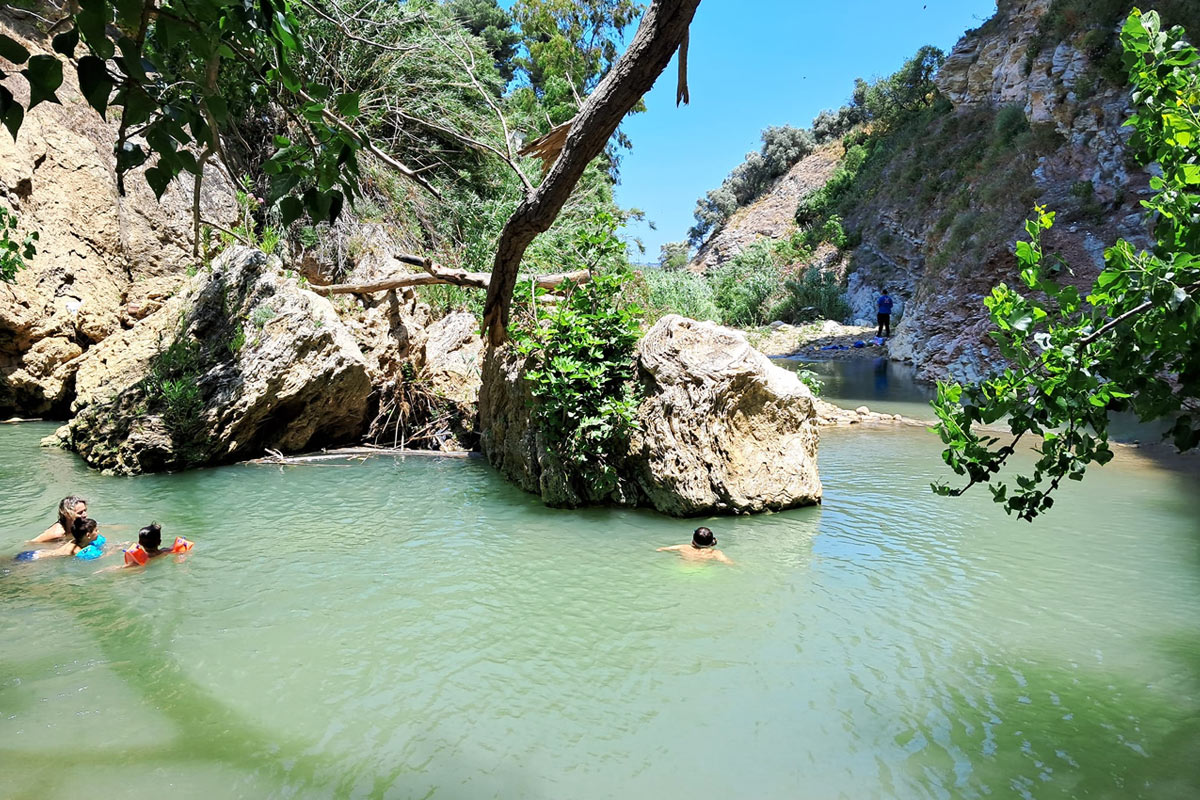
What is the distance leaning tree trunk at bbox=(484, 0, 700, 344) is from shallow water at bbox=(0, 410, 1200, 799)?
2.63 m

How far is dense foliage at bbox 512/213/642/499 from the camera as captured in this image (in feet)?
22.0

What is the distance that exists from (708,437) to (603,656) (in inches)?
111

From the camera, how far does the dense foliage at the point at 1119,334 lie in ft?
7.12

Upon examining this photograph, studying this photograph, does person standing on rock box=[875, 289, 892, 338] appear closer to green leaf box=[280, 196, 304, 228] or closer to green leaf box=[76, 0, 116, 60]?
green leaf box=[280, 196, 304, 228]

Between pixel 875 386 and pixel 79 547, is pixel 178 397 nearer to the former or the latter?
pixel 79 547

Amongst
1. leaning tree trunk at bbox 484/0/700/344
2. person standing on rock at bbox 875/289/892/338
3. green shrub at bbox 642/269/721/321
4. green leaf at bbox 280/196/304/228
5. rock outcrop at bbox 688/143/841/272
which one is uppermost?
rock outcrop at bbox 688/143/841/272

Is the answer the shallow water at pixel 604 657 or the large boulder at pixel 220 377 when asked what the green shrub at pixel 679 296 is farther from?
the shallow water at pixel 604 657

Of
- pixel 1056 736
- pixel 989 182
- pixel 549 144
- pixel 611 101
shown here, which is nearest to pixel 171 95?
pixel 611 101

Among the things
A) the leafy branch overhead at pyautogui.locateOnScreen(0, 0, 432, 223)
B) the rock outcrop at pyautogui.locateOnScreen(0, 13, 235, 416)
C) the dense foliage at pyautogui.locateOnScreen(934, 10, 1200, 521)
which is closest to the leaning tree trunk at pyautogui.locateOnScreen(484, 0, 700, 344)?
the dense foliage at pyautogui.locateOnScreen(934, 10, 1200, 521)

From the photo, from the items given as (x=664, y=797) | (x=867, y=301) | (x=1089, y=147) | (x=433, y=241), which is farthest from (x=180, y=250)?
(x=867, y=301)

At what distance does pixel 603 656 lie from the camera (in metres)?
4.17

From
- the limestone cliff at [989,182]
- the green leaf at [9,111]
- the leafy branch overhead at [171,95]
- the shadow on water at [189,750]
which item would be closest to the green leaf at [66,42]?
the leafy branch overhead at [171,95]

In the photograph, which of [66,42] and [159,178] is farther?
[159,178]

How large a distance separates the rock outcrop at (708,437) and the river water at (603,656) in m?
0.27
